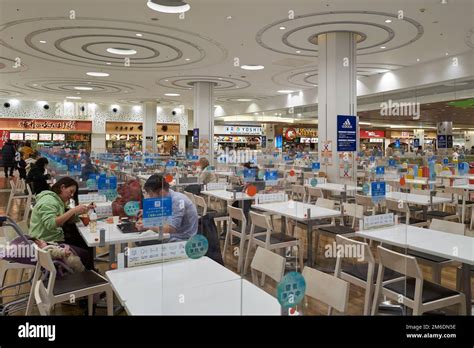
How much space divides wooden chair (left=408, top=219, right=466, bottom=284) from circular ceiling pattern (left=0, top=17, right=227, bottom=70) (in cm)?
531

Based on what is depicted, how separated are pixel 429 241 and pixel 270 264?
56.3 inches

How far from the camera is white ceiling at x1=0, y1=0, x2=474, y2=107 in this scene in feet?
18.7

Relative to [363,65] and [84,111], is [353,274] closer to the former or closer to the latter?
[363,65]

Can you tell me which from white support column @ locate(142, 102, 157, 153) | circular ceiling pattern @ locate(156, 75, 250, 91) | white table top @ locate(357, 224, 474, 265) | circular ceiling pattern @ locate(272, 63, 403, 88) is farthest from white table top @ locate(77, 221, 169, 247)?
white support column @ locate(142, 102, 157, 153)

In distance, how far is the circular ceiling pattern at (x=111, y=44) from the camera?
21.5 feet

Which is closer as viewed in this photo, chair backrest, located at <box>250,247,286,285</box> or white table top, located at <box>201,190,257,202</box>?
chair backrest, located at <box>250,247,286,285</box>

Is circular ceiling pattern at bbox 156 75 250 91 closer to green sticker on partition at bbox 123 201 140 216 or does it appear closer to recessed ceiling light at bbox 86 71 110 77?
recessed ceiling light at bbox 86 71 110 77

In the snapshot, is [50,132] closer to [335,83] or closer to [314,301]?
[335,83]

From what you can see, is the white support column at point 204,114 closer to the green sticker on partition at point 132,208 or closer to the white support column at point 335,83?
the white support column at point 335,83

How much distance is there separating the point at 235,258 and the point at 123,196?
1.56 meters

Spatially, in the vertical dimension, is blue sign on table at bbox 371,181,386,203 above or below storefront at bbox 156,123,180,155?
below

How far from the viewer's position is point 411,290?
2611mm

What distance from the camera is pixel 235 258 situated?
15.5 feet
